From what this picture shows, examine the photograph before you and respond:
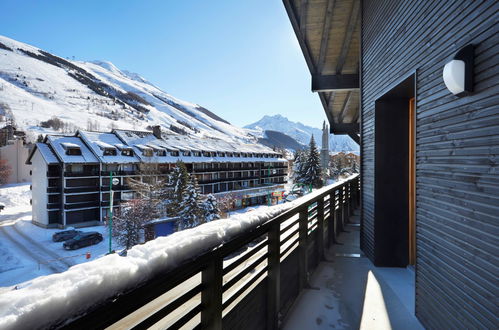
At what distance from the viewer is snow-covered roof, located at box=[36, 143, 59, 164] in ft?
75.8

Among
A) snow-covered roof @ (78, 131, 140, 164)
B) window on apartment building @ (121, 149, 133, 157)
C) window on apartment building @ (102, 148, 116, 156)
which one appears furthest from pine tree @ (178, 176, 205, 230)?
window on apartment building @ (102, 148, 116, 156)

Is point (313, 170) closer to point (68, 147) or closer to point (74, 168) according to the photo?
point (74, 168)

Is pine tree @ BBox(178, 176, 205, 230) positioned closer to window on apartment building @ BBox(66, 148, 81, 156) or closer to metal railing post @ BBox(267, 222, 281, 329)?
window on apartment building @ BBox(66, 148, 81, 156)

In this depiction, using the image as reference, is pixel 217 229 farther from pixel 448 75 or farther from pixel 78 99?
pixel 78 99

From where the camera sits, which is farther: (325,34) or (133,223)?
(133,223)

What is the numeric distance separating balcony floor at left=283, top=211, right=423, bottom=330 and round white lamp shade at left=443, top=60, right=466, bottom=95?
90.7 inches

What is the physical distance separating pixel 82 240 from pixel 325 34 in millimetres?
21718

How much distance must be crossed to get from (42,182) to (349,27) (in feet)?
95.5

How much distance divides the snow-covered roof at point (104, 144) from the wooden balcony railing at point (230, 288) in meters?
25.5

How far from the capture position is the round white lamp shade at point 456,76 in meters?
1.93

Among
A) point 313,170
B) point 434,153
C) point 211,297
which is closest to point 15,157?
point 313,170

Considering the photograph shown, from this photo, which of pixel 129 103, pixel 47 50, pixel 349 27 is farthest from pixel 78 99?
pixel 349 27

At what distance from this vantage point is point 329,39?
6.23 metres

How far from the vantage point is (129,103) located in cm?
12625
